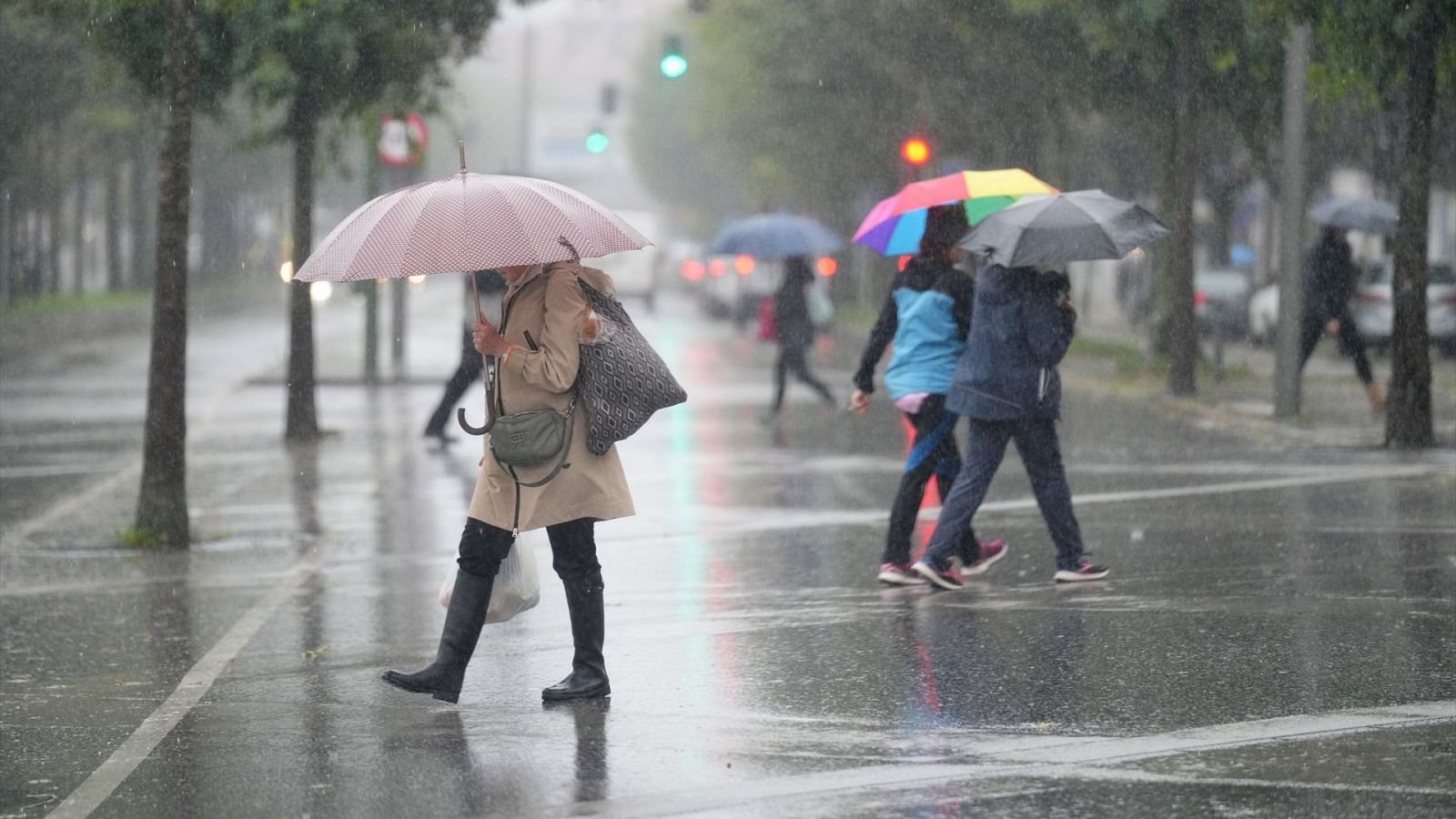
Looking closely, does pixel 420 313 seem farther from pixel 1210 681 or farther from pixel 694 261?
pixel 1210 681

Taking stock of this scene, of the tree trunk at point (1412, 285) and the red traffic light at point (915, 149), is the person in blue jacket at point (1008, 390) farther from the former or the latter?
the red traffic light at point (915, 149)

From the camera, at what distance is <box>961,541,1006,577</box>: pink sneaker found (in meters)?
10.3

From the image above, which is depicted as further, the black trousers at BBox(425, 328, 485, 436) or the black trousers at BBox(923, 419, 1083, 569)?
the black trousers at BBox(425, 328, 485, 436)

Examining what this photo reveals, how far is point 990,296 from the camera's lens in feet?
31.1

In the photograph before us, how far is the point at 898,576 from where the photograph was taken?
32.5 ft

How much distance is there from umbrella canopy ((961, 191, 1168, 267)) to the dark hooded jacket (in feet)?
0.40

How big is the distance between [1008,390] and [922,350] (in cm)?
59

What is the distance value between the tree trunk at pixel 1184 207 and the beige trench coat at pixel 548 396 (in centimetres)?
1609

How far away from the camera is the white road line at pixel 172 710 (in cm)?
621

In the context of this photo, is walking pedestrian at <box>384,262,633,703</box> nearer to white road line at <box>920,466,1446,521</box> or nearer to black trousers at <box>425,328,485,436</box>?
white road line at <box>920,466,1446,521</box>

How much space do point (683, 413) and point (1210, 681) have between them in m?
14.1

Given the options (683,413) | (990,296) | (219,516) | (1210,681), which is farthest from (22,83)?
(1210,681)

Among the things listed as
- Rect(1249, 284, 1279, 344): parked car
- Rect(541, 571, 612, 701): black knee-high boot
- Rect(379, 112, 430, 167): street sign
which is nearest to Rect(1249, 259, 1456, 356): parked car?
Rect(1249, 284, 1279, 344): parked car

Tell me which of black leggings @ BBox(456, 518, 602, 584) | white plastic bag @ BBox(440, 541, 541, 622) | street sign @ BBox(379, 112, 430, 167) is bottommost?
white plastic bag @ BBox(440, 541, 541, 622)
